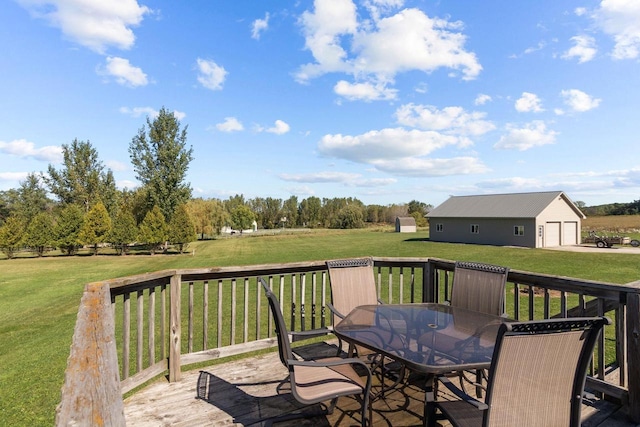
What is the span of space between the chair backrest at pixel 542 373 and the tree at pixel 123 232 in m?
28.6

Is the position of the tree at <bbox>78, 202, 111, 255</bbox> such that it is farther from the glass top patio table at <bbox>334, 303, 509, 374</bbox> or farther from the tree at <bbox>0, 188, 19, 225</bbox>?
the tree at <bbox>0, 188, 19, 225</bbox>

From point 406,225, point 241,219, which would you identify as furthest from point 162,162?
point 406,225

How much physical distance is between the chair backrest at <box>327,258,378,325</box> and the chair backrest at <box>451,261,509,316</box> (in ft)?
2.79

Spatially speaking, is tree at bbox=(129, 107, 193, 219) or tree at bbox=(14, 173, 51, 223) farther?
tree at bbox=(14, 173, 51, 223)

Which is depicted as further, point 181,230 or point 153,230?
point 181,230

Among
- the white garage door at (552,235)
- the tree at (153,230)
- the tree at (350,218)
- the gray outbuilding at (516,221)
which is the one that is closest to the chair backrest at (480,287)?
the gray outbuilding at (516,221)

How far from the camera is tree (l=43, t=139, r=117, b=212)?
103ft

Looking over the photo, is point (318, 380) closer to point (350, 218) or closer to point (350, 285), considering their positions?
point (350, 285)

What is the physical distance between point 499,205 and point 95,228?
109 feet

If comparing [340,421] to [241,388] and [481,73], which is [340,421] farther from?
[481,73]

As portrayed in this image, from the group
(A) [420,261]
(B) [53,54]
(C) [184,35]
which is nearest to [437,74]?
(C) [184,35]

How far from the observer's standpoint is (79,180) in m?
31.8

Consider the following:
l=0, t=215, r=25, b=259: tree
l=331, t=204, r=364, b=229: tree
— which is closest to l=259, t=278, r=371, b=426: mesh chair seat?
l=0, t=215, r=25, b=259: tree

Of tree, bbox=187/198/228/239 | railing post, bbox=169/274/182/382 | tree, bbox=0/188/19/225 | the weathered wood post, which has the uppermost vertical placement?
tree, bbox=0/188/19/225
